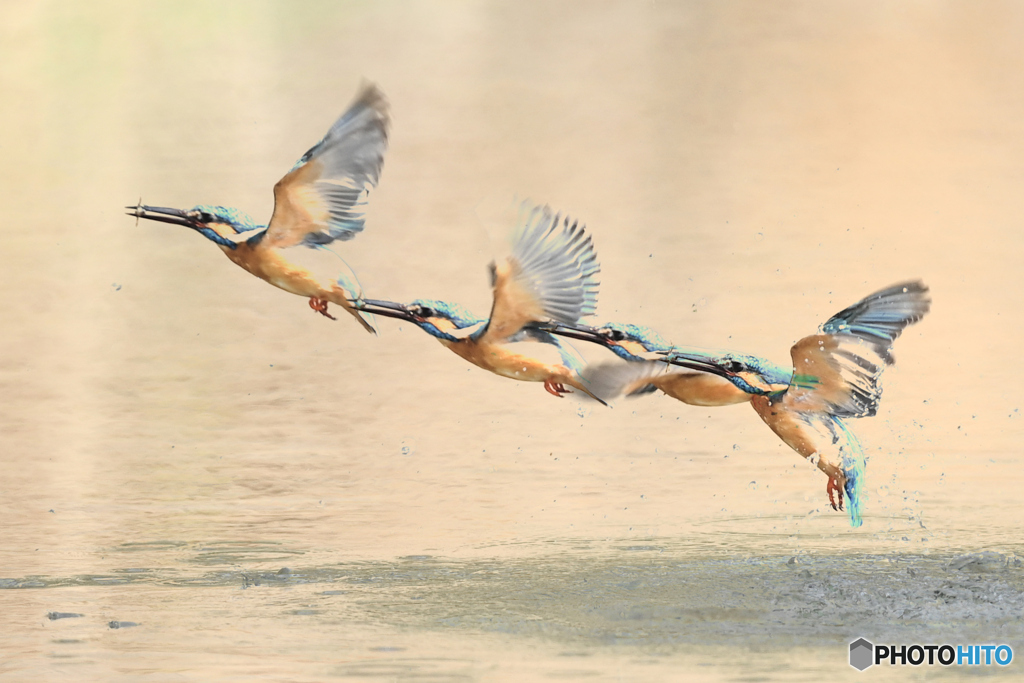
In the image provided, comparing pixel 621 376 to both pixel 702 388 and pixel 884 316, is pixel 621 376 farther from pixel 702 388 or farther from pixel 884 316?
pixel 884 316

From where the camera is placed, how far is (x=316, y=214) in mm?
3857

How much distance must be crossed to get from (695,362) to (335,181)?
1047mm

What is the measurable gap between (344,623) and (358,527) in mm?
743

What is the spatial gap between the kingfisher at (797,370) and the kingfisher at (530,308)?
0.18ft

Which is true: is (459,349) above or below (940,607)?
above

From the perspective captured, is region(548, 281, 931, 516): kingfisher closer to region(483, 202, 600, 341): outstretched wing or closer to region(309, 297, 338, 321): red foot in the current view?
region(483, 202, 600, 341): outstretched wing

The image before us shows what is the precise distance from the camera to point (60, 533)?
459cm

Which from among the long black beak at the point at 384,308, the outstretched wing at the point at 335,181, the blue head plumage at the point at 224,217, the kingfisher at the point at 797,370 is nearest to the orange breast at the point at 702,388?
the kingfisher at the point at 797,370

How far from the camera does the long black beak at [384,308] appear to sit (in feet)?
12.5

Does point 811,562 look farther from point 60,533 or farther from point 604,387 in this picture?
point 60,533

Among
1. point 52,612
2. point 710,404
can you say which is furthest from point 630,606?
point 52,612

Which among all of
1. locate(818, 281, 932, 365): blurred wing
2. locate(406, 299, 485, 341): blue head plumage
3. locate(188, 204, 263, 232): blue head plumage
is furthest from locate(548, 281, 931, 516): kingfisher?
locate(188, 204, 263, 232): blue head plumage

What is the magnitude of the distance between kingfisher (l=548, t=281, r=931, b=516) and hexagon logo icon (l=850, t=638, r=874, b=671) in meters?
0.54

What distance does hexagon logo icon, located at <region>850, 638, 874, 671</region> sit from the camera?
354 centimetres
